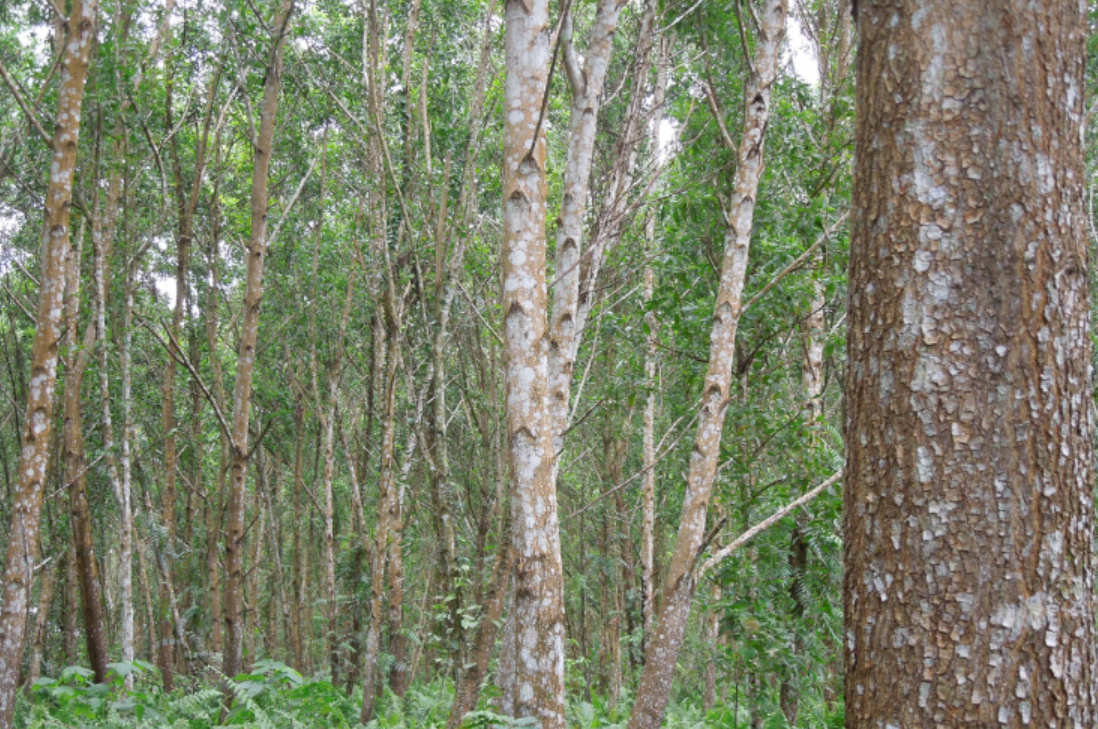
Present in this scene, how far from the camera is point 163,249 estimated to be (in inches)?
556

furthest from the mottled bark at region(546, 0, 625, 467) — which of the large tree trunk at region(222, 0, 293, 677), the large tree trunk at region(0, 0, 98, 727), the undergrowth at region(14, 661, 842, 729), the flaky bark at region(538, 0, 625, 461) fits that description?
the large tree trunk at region(0, 0, 98, 727)

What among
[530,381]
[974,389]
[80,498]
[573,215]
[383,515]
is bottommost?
[383,515]

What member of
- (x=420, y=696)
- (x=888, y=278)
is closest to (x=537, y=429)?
(x=888, y=278)

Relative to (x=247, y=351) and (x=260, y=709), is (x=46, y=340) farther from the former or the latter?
(x=260, y=709)

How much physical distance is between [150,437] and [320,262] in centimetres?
486

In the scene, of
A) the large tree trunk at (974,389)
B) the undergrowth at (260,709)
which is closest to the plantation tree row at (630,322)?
the large tree trunk at (974,389)

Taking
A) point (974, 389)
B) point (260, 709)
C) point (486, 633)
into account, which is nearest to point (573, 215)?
point (486, 633)

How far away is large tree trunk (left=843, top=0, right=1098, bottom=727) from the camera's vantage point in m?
1.83

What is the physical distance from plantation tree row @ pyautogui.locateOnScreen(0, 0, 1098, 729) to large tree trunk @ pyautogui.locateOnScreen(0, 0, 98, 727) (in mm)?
30

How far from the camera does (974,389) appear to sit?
1.88 m

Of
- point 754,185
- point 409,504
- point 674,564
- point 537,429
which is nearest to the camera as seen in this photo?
point 537,429

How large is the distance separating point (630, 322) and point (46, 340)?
16.2 feet

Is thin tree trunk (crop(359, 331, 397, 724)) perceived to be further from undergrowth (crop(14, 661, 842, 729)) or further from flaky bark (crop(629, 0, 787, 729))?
flaky bark (crop(629, 0, 787, 729))

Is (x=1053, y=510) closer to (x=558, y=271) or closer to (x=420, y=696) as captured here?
(x=558, y=271)
